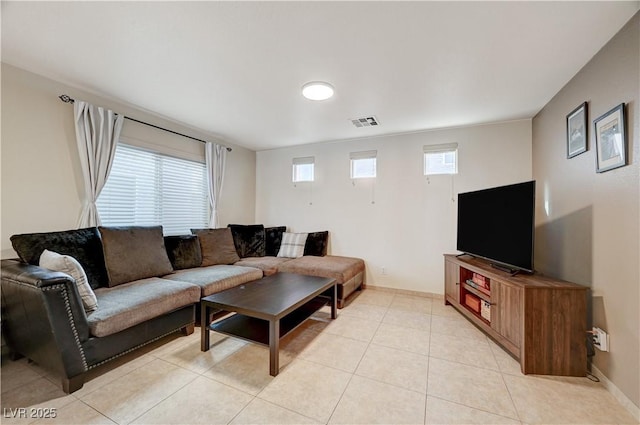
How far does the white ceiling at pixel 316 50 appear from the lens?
1.49 metres

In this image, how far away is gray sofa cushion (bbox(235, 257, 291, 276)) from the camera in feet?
11.1

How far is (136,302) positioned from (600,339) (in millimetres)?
3339

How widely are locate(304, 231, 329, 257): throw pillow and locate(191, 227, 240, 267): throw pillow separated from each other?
107 centimetres

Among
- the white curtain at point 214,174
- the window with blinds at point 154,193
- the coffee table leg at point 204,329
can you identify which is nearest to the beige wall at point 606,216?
the coffee table leg at point 204,329

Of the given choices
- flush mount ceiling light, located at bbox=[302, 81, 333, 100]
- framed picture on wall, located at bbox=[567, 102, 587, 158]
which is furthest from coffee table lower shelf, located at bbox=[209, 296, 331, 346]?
framed picture on wall, located at bbox=[567, 102, 587, 158]

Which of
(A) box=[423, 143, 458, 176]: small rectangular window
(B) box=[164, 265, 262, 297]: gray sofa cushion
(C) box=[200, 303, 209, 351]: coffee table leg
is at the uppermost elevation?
(A) box=[423, 143, 458, 176]: small rectangular window

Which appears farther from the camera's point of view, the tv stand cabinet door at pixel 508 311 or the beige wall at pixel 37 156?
the beige wall at pixel 37 156

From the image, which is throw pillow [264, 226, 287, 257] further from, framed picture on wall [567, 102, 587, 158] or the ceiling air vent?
framed picture on wall [567, 102, 587, 158]

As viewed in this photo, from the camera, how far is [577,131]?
6.79 ft

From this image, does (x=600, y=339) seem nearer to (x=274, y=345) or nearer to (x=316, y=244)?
(x=274, y=345)

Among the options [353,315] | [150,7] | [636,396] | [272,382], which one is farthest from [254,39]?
[636,396]

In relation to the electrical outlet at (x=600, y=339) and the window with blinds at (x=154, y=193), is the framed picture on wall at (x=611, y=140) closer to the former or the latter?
the electrical outlet at (x=600, y=339)

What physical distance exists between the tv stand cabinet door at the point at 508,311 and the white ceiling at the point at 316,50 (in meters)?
1.77

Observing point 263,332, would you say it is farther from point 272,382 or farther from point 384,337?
point 384,337
